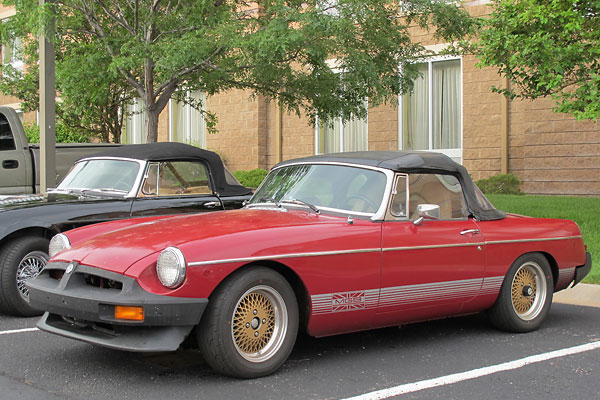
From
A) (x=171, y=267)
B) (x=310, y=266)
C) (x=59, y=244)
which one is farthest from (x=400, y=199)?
(x=59, y=244)

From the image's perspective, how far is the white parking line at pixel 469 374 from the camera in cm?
437

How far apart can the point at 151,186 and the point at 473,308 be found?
389 centimetres

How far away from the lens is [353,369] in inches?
195

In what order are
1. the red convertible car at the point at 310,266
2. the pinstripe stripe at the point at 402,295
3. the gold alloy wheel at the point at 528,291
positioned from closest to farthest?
1. the red convertible car at the point at 310,266
2. the pinstripe stripe at the point at 402,295
3. the gold alloy wheel at the point at 528,291

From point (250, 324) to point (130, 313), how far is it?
0.76m

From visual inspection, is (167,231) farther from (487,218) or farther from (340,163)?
(487,218)

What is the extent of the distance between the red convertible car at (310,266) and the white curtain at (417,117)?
13.2 m

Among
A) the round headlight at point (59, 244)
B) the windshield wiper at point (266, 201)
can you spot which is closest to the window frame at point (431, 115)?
the windshield wiper at point (266, 201)

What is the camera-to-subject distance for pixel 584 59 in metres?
Answer: 11.2

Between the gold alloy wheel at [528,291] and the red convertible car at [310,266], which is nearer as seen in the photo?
the red convertible car at [310,266]

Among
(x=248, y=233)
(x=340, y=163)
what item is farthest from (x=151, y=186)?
(x=248, y=233)

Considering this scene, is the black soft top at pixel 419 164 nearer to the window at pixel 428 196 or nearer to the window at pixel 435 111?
the window at pixel 428 196

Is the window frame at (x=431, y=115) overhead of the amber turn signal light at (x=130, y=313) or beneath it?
overhead

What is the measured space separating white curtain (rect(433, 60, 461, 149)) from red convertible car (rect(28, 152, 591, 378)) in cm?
1276
